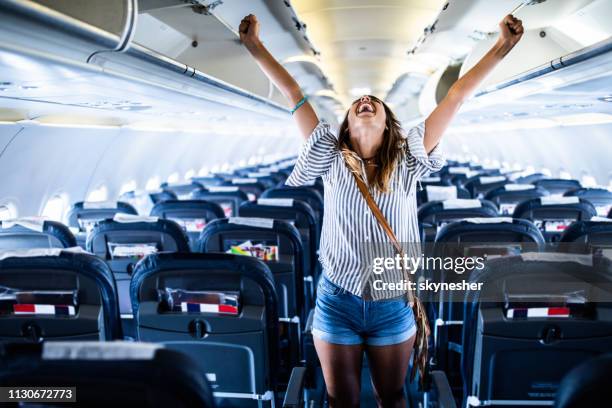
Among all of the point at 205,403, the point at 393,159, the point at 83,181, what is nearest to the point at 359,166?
the point at 393,159

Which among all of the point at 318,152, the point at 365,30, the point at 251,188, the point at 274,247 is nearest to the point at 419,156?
the point at 318,152

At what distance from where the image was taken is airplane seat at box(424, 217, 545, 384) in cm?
321

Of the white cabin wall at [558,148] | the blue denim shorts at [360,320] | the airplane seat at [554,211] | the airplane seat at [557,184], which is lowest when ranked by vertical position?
the blue denim shorts at [360,320]

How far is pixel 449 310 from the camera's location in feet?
10.8

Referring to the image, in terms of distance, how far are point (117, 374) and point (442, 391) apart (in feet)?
5.43

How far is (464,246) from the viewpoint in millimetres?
3303

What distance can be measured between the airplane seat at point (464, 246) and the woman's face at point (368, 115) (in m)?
1.38

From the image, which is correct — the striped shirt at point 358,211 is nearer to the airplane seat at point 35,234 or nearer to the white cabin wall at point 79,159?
the airplane seat at point 35,234

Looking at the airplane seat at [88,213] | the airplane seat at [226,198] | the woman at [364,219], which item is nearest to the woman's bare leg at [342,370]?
the woman at [364,219]

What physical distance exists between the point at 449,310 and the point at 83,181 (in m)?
6.32

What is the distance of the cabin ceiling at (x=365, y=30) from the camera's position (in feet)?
20.9

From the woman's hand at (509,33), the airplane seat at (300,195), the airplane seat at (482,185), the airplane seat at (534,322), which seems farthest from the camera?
the airplane seat at (482,185)

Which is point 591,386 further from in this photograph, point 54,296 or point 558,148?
point 558,148

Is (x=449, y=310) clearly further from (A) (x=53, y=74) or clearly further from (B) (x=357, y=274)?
(A) (x=53, y=74)
